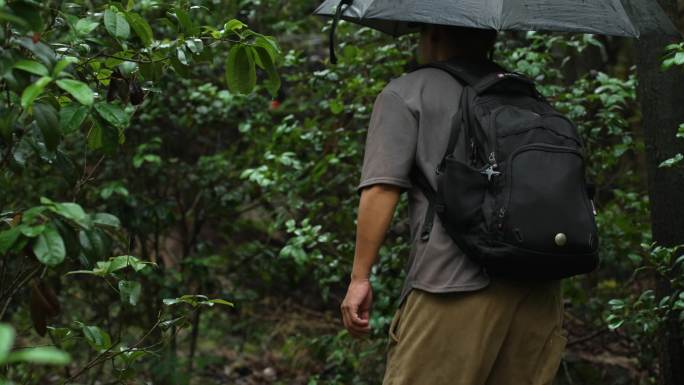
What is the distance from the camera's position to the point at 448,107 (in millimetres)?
3006

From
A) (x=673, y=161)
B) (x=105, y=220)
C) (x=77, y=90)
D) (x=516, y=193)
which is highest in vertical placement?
(x=77, y=90)

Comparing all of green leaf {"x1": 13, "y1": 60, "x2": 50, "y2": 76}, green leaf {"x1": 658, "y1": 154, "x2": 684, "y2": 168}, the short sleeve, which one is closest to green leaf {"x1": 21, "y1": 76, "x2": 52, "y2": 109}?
green leaf {"x1": 13, "y1": 60, "x2": 50, "y2": 76}

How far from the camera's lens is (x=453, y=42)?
3215 millimetres

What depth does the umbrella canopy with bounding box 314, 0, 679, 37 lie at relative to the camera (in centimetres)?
300

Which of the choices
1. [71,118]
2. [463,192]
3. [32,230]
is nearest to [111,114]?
[71,118]

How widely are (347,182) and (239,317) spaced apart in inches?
102

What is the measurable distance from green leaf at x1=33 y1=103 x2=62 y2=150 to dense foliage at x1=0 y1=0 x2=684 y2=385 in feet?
1.82

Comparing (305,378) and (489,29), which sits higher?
(489,29)

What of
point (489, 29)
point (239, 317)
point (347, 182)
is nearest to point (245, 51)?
point (489, 29)

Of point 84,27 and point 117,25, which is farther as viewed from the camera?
point 84,27

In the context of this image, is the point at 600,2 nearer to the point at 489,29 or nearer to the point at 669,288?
the point at 489,29

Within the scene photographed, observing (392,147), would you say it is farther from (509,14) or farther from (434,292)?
(509,14)

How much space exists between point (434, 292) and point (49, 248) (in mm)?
1315

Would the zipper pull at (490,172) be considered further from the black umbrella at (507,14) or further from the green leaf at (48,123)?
the green leaf at (48,123)
